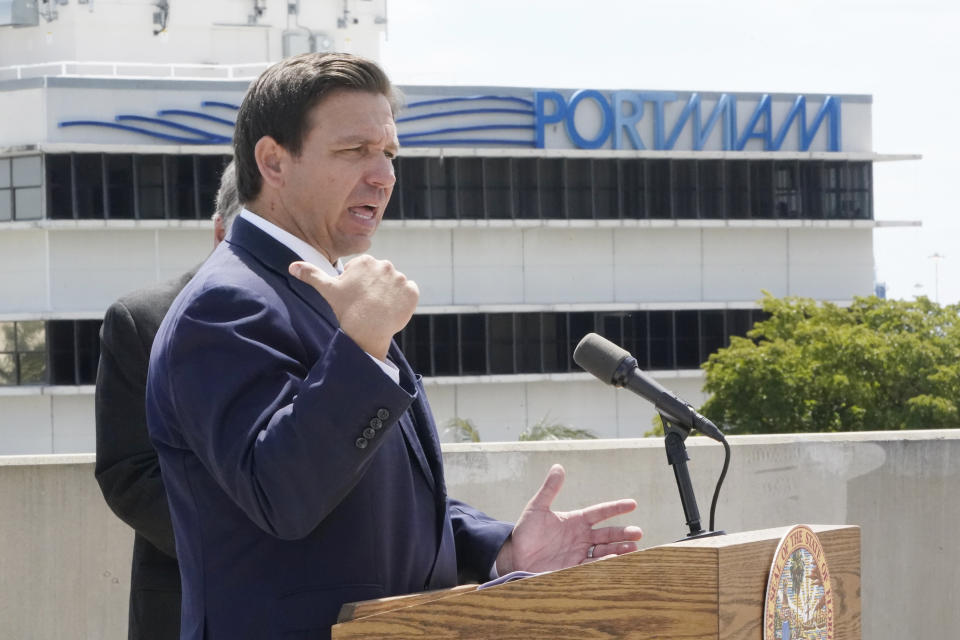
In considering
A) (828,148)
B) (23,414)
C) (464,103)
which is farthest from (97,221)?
(828,148)

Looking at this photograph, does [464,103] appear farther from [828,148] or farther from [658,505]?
[658,505]

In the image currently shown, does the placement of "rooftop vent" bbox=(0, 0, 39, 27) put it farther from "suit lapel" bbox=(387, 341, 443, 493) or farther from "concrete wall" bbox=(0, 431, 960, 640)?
"suit lapel" bbox=(387, 341, 443, 493)

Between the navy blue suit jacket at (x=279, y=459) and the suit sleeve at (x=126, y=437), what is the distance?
1.07 m

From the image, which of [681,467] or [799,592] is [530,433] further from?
[799,592]

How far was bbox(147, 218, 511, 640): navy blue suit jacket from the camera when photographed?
6.98 feet

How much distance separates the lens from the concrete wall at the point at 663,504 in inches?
212

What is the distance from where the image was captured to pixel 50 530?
539 cm

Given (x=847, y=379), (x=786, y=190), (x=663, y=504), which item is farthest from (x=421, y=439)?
(x=786, y=190)

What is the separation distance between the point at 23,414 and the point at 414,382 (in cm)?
4300

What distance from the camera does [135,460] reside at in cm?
353

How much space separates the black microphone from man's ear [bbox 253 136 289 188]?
691 millimetres

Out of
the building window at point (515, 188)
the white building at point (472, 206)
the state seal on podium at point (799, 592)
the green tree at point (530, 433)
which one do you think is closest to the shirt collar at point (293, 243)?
the state seal on podium at point (799, 592)

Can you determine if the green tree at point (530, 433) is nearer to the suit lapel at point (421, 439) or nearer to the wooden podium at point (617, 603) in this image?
the suit lapel at point (421, 439)

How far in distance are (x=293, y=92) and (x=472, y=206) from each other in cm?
4246
